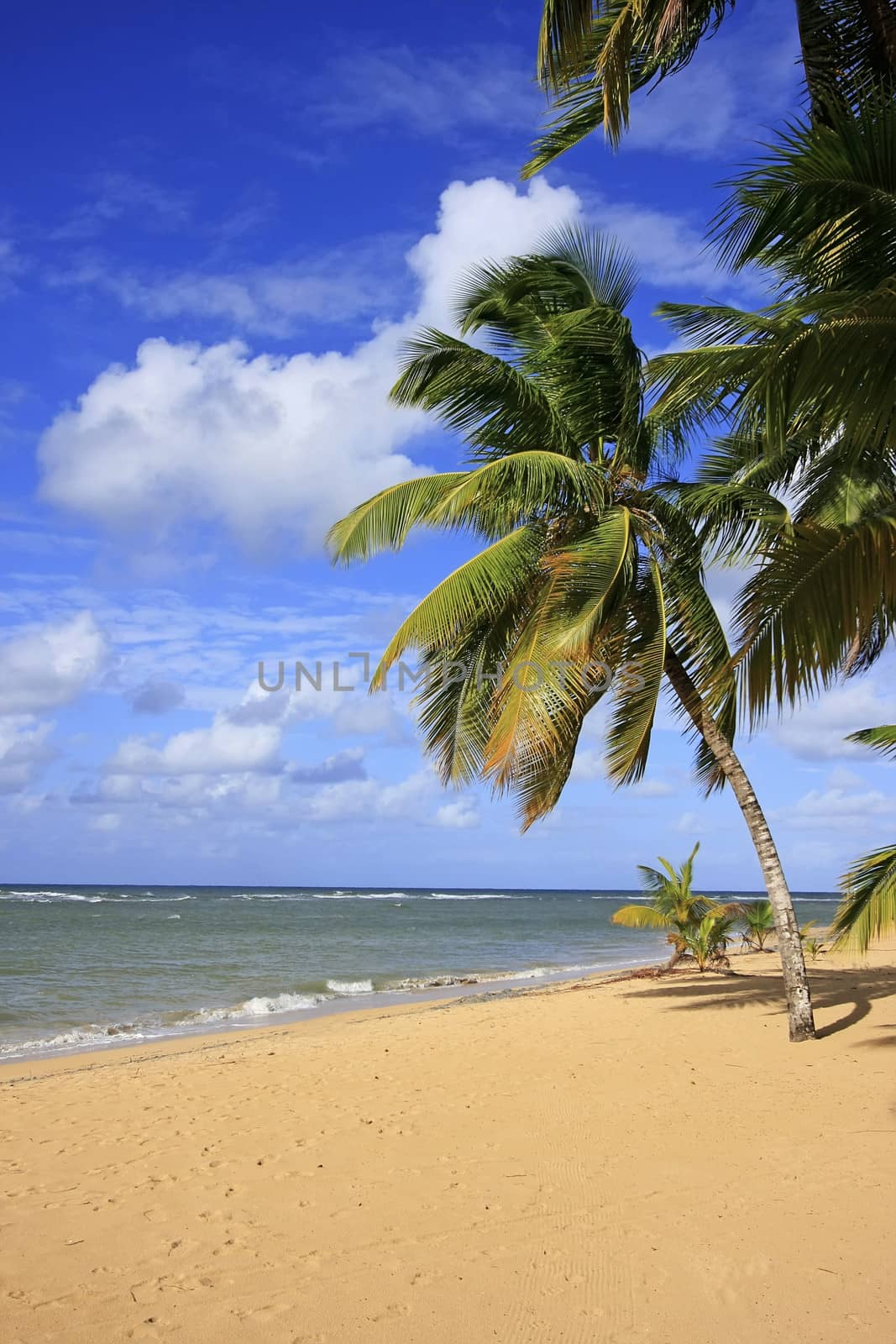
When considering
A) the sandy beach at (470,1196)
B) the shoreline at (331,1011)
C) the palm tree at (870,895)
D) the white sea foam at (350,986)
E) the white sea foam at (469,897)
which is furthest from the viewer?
the white sea foam at (469,897)

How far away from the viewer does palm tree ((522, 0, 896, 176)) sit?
5.72m

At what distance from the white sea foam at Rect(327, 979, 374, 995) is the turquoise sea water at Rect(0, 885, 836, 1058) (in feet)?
0.14

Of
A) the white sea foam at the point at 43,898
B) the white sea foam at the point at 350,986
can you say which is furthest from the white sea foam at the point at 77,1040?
the white sea foam at the point at 43,898

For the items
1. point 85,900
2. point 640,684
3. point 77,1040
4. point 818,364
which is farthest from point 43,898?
point 818,364

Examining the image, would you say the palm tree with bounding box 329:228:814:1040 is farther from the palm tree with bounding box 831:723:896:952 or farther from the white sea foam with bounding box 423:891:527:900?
the white sea foam with bounding box 423:891:527:900

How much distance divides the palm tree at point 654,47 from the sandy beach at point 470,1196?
19.4 feet

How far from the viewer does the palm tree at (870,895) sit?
6.84 meters

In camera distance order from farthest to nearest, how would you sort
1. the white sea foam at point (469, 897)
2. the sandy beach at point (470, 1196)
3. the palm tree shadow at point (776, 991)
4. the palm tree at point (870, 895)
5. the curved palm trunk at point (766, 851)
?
the white sea foam at point (469, 897), the palm tree shadow at point (776, 991), the curved palm trunk at point (766, 851), the palm tree at point (870, 895), the sandy beach at point (470, 1196)

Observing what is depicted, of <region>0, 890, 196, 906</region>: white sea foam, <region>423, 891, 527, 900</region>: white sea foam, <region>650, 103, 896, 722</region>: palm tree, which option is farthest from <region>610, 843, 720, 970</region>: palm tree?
<region>423, 891, 527, 900</region>: white sea foam

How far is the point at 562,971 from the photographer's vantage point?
21984 millimetres

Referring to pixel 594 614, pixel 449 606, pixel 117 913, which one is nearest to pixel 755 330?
pixel 594 614

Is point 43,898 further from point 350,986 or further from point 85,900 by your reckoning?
point 350,986

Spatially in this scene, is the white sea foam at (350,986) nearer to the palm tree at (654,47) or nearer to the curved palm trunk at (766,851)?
the curved palm trunk at (766,851)

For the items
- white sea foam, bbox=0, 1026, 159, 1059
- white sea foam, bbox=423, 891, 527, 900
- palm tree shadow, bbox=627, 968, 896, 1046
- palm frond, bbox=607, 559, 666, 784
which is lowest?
white sea foam, bbox=423, 891, 527, 900
